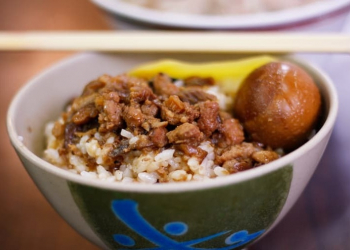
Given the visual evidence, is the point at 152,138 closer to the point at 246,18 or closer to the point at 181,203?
the point at 181,203

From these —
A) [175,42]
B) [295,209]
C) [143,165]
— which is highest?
[175,42]

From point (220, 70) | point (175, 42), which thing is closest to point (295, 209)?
point (220, 70)

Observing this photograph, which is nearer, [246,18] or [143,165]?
[143,165]

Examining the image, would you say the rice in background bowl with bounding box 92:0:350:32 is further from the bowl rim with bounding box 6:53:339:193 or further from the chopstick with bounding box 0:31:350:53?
the bowl rim with bounding box 6:53:339:193

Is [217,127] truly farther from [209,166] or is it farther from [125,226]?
[125,226]

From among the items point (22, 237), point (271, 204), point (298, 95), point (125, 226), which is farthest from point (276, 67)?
point (22, 237)

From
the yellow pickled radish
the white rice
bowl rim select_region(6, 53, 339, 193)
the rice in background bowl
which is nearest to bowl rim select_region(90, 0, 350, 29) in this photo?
the rice in background bowl
